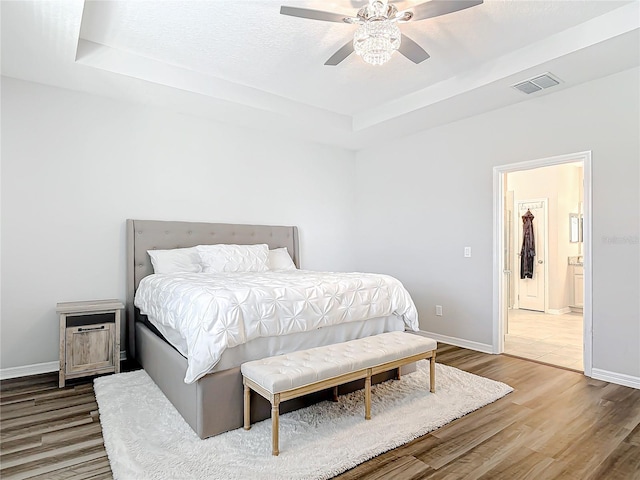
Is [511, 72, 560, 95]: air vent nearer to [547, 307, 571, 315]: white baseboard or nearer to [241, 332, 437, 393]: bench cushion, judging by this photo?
[241, 332, 437, 393]: bench cushion

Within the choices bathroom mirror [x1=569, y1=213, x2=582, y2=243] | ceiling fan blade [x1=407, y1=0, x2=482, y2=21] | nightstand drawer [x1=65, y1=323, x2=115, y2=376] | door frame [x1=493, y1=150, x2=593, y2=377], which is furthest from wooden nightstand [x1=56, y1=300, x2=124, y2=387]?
bathroom mirror [x1=569, y1=213, x2=582, y2=243]

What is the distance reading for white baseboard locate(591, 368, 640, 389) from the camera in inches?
123

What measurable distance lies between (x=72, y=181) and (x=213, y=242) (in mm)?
1508

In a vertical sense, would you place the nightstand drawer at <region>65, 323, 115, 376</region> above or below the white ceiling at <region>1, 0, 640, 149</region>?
below

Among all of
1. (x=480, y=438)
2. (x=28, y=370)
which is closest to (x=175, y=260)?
(x=28, y=370)

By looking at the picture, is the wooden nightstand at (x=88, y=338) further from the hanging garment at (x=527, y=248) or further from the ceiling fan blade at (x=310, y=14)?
the hanging garment at (x=527, y=248)

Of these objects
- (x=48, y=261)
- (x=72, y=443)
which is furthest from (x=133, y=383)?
(x=48, y=261)

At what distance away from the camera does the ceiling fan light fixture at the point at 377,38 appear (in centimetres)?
240

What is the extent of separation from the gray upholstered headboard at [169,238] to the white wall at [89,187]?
0.13 metres

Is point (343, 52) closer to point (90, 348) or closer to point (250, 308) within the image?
point (250, 308)

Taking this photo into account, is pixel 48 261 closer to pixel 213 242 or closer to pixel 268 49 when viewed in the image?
pixel 213 242

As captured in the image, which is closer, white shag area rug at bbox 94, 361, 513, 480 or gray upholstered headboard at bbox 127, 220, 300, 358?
white shag area rug at bbox 94, 361, 513, 480

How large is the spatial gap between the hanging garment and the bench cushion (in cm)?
476

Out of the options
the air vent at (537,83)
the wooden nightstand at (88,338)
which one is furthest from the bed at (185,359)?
the air vent at (537,83)
